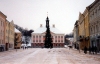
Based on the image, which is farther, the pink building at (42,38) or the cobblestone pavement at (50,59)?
the pink building at (42,38)

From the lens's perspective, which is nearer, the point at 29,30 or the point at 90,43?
the point at 90,43

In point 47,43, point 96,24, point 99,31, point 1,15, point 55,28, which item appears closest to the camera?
point 99,31

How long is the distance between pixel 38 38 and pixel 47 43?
42.0 metres

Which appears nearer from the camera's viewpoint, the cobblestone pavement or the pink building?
the cobblestone pavement

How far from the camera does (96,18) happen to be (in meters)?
40.6

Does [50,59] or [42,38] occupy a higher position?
[42,38]

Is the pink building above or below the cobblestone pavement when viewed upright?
above

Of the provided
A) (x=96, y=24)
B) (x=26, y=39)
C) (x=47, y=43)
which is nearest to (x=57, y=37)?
(x=26, y=39)

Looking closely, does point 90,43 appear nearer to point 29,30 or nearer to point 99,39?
point 99,39

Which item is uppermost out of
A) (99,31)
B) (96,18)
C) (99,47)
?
(96,18)

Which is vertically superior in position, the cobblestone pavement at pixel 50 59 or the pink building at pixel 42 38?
the pink building at pixel 42 38

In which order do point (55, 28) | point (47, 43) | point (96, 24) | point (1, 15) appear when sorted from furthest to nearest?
point (55, 28)
point (47, 43)
point (1, 15)
point (96, 24)

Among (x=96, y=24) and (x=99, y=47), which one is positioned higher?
(x=96, y=24)

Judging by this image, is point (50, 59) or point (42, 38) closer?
point (50, 59)
